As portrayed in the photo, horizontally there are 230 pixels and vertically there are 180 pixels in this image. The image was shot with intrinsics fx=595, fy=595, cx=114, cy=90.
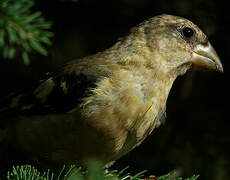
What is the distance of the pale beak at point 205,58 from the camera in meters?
5.02

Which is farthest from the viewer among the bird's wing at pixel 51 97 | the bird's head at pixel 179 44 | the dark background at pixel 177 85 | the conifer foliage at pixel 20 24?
the dark background at pixel 177 85

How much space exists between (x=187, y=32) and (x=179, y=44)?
0.40 feet

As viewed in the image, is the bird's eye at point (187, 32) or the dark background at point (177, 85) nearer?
the bird's eye at point (187, 32)

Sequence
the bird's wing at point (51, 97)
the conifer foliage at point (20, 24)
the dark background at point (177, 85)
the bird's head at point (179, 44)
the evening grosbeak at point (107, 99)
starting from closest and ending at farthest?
the conifer foliage at point (20, 24) < the evening grosbeak at point (107, 99) < the bird's wing at point (51, 97) < the bird's head at point (179, 44) < the dark background at point (177, 85)

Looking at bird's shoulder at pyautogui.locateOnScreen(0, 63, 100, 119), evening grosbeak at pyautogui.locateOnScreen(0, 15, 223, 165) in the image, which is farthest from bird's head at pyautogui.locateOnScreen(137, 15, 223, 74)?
bird's shoulder at pyautogui.locateOnScreen(0, 63, 100, 119)

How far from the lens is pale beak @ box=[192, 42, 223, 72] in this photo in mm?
5023

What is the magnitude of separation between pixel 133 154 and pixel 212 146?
2.50 feet

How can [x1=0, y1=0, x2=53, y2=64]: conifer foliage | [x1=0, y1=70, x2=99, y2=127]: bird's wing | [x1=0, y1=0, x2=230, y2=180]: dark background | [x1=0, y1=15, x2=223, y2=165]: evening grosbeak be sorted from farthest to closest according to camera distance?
[x1=0, y1=0, x2=230, y2=180]: dark background → [x1=0, y1=70, x2=99, y2=127]: bird's wing → [x1=0, y1=15, x2=223, y2=165]: evening grosbeak → [x1=0, y1=0, x2=53, y2=64]: conifer foliage

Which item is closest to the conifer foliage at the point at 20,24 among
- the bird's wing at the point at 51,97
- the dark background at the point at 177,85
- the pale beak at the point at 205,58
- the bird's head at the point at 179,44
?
the bird's wing at the point at 51,97

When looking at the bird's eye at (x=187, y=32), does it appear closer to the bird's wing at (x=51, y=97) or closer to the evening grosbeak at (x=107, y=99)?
the evening grosbeak at (x=107, y=99)

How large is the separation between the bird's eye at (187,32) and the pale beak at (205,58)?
0.39 feet

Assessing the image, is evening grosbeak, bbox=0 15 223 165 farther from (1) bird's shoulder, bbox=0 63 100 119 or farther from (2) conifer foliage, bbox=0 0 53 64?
(2) conifer foliage, bbox=0 0 53 64

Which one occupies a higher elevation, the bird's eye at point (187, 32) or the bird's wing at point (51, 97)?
the bird's eye at point (187, 32)

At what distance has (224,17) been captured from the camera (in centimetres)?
573
